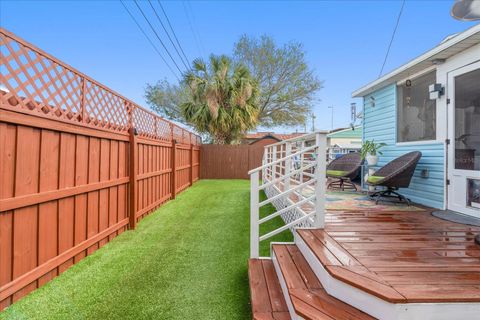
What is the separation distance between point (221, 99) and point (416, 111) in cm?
813

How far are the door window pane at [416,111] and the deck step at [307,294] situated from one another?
325 cm

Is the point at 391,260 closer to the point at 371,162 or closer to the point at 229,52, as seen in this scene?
the point at 371,162

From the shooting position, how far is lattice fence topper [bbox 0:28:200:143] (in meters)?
2.13

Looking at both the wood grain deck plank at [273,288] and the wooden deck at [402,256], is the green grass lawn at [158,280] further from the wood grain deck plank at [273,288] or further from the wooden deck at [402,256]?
the wooden deck at [402,256]

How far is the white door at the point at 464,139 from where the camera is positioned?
11.1 ft

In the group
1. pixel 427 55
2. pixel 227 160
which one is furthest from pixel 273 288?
pixel 227 160

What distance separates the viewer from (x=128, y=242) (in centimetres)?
367

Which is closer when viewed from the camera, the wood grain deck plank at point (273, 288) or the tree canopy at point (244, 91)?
the wood grain deck plank at point (273, 288)

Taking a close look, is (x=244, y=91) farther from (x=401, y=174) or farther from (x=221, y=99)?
(x=401, y=174)

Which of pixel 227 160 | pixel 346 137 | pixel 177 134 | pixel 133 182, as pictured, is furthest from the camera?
pixel 346 137

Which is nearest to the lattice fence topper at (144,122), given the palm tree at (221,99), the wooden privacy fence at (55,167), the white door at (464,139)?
the wooden privacy fence at (55,167)

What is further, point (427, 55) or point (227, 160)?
point (227, 160)

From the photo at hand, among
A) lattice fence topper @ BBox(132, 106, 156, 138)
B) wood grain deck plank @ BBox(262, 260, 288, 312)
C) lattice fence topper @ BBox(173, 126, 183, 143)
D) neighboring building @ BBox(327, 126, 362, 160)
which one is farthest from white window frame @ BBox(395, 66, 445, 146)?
neighboring building @ BBox(327, 126, 362, 160)

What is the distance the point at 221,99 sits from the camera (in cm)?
1162
